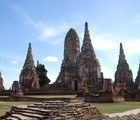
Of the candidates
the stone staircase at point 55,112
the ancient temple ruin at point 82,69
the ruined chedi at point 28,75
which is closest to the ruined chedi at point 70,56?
the ancient temple ruin at point 82,69

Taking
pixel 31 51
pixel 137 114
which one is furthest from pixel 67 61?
pixel 137 114

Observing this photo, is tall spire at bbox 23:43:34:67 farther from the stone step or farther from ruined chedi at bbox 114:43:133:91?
the stone step

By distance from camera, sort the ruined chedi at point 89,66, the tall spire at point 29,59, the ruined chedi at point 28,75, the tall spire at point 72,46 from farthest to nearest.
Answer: the tall spire at point 72,46 < the tall spire at point 29,59 < the ruined chedi at point 28,75 < the ruined chedi at point 89,66

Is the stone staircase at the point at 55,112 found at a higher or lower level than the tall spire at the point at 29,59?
lower

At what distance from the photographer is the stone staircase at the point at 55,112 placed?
1246 centimetres

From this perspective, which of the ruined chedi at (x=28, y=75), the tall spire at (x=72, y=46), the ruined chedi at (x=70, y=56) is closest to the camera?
the ruined chedi at (x=28, y=75)

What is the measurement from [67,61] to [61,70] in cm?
182

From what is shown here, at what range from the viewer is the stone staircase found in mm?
12462

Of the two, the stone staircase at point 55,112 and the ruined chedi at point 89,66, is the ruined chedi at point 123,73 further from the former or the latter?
the stone staircase at point 55,112

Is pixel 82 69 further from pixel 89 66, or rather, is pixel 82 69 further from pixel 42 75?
pixel 42 75

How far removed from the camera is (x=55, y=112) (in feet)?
41.3

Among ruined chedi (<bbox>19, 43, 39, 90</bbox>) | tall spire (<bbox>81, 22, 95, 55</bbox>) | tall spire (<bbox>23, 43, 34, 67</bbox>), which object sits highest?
tall spire (<bbox>81, 22, 95, 55</bbox>)

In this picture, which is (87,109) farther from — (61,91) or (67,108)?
(61,91)

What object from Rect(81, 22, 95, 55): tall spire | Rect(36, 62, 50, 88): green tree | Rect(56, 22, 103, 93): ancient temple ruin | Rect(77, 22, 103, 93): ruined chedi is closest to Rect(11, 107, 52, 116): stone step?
Rect(56, 22, 103, 93): ancient temple ruin
